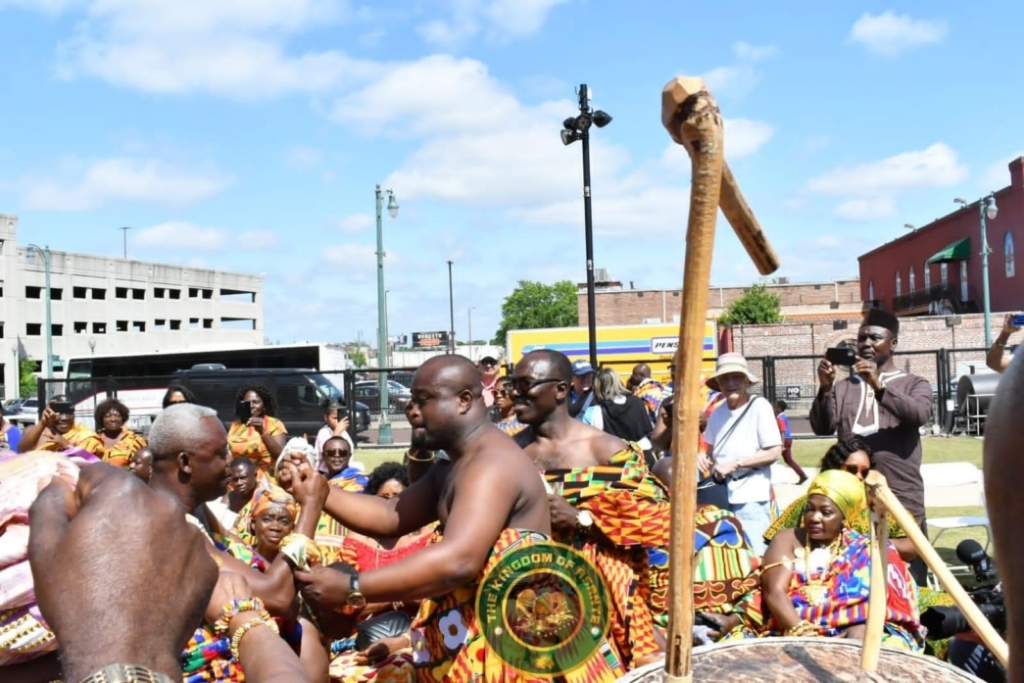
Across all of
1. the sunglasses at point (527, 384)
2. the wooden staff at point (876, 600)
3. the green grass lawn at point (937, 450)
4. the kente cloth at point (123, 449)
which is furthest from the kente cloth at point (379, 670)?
the green grass lawn at point (937, 450)

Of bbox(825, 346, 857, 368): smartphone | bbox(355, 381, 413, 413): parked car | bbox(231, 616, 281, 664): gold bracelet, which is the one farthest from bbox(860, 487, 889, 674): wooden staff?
bbox(355, 381, 413, 413): parked car

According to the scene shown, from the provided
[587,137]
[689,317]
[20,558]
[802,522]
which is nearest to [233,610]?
[20,558]

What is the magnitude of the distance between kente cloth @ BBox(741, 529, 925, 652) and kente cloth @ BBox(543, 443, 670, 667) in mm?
1228

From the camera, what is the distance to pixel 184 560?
1.55 metres

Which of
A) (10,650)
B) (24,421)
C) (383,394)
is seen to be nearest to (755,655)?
(10,650)

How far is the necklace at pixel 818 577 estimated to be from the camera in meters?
4.26

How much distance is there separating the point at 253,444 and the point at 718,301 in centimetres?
6390

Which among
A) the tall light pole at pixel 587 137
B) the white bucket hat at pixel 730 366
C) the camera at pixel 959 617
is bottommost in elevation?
the camera at pixel 959 617

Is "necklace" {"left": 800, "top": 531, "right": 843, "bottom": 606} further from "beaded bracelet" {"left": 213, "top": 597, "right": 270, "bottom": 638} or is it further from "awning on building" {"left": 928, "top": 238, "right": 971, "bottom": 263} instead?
"awning on building" {"left": 928, "top": 238, "right": 971, "bottom": 263}

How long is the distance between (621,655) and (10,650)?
2.03 m

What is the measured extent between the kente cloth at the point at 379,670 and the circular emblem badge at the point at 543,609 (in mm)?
430

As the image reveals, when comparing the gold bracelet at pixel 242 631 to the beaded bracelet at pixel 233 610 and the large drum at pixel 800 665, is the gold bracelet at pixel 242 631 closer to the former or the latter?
the beaded bracelet at pixel 233 610

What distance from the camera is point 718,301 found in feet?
226

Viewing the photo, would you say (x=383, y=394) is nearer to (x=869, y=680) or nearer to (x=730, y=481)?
(x=730, y=481)
